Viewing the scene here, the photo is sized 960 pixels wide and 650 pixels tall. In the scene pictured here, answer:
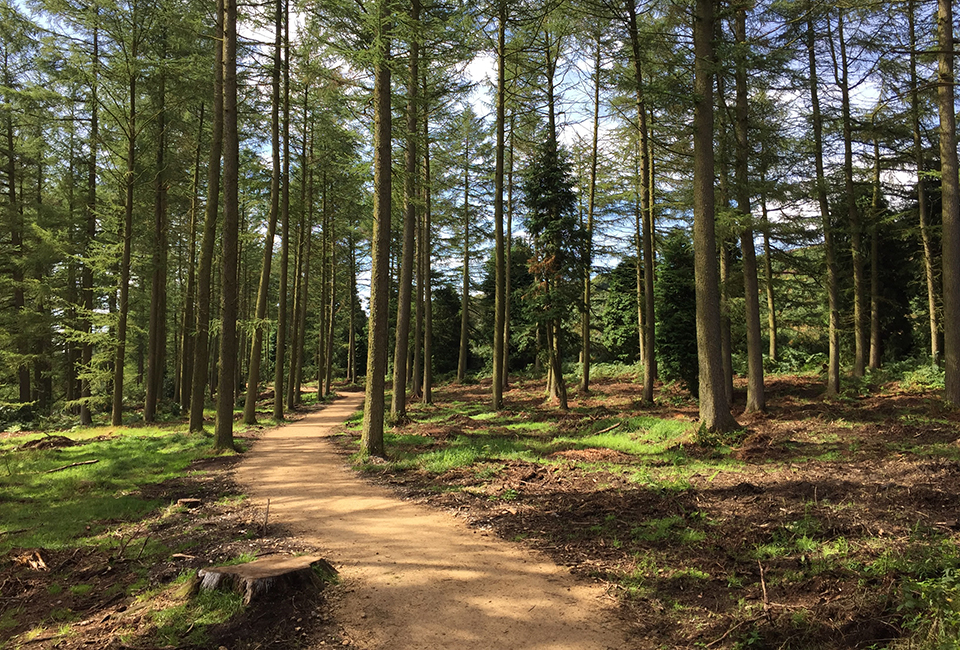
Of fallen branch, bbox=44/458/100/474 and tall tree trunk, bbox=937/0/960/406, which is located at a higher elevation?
tall tree trunk, bbox=937/0/960/406

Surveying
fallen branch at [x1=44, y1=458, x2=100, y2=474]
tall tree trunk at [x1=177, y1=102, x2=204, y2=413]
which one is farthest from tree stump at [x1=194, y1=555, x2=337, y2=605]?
tall tree trunk at [x1=177, y1=102, x2=204, y2=413]

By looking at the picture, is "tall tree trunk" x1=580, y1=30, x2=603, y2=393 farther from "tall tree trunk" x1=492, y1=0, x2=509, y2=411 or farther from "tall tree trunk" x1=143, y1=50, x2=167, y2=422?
"tall tree trunk" x1=143, y1=50, x2=167, y2=422

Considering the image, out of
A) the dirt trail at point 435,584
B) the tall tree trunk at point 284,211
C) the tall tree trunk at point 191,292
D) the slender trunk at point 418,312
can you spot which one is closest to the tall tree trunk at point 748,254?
the dirt trail at point 435,584

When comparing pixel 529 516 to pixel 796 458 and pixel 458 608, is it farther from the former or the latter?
pixel 796 458

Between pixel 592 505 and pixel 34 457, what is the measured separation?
12.3 m

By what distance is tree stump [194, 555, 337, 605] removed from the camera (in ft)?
12.6

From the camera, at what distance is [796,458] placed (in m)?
8.56

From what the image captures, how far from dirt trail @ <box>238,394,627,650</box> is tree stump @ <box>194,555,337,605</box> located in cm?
33

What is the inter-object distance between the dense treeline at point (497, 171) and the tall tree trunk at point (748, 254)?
0.07m

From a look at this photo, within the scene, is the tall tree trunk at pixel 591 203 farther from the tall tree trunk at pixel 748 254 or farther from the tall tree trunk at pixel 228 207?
the tall tree trunk at pixel 228 207

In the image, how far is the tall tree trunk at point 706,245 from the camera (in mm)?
10133

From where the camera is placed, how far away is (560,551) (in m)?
5.14

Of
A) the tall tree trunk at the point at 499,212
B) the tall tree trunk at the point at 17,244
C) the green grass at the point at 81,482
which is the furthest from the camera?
the tall tree trunk at the point at 17,244

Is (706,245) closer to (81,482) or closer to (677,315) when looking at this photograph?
(677,315)
